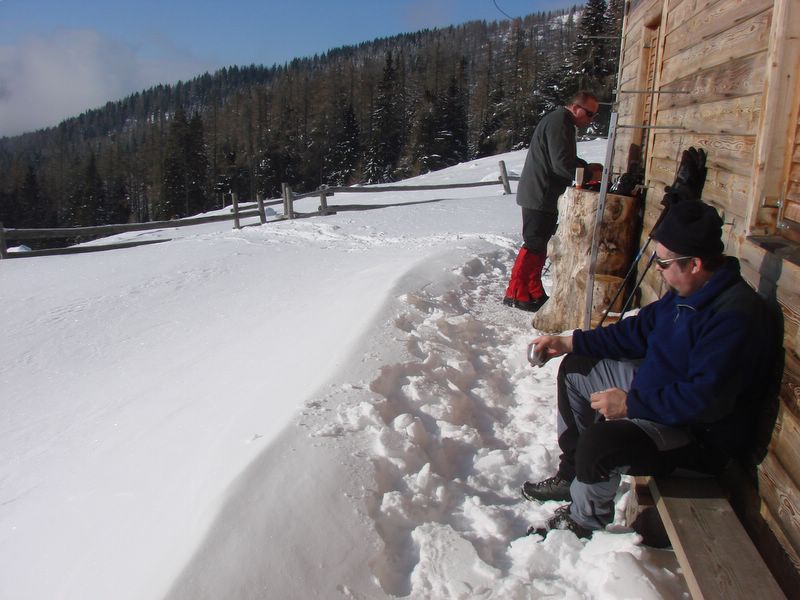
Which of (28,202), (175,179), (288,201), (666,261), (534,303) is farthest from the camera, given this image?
(28,202)

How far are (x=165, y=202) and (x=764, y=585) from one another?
6137 centimetres

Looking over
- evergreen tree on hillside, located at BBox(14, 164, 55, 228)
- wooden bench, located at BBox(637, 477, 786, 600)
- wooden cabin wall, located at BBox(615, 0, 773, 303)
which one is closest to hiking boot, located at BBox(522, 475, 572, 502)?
wooden bench, located at BBox(637, 477, 786, 600)

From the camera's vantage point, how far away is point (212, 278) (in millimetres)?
7957

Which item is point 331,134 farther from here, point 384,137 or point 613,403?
point 613,403

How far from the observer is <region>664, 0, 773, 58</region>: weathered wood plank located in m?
2.82

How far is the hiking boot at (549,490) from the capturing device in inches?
104

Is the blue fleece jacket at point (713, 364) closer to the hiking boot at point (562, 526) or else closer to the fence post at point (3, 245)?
the hiking boot at point (562, 526)

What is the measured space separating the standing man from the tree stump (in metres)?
0.23

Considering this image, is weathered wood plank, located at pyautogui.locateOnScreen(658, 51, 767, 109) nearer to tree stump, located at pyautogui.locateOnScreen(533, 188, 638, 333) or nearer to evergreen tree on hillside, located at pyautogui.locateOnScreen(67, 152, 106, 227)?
tree stump, located at pyautogui.locateOnScreen(533, 188, 638, 333)

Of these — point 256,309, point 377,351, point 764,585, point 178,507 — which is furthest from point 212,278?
point 764,585

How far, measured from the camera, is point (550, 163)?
16.6 feet

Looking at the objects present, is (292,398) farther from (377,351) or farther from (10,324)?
(10,324)

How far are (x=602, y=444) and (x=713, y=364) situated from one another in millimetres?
451

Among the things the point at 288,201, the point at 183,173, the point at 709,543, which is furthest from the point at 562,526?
the point at 183,173
